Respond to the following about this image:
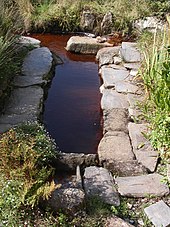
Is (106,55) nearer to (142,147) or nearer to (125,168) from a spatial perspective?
(142,147)

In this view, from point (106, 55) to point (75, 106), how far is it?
1467 millimetres

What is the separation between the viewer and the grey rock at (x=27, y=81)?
15.5 ft

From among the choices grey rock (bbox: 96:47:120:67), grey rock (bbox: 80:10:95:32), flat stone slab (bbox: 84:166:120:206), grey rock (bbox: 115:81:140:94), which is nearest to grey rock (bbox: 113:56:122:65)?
grey rock (bbox: 96:47:120:67)

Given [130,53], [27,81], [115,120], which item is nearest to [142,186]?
[115,120]

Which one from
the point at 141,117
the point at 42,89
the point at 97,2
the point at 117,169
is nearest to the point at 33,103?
the point at 42,89

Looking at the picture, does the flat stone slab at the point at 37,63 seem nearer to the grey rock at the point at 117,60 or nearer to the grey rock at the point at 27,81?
the grey rock at the point at 27,81

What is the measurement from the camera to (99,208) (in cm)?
276

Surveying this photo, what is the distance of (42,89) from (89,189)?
6.64ft

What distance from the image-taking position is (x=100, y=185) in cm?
302

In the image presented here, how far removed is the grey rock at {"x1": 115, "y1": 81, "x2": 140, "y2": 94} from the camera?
4688 mm

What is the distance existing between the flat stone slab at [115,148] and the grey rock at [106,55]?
2.12 meters

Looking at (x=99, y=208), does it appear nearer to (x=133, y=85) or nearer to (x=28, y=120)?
(x=28, y=120)

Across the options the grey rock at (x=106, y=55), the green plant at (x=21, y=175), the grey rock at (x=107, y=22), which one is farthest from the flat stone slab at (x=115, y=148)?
the grey rock at (x=107, y=22)

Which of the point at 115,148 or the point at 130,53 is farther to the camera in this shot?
the point at 130,53
